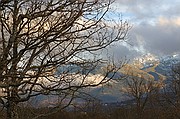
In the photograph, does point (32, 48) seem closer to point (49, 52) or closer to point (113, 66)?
point (49, 52)

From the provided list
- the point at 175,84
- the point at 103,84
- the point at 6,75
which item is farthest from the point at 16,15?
the point at 175,84

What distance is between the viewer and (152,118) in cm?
4809

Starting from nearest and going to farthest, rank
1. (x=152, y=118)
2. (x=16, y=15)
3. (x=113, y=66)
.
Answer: (x=16, y=15)
(x=113, y=66)
(x=152, y=118)

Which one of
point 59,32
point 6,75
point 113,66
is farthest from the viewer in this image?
point 113,66

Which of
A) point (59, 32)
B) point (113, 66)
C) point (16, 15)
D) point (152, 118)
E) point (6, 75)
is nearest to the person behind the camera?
point (6, 75)

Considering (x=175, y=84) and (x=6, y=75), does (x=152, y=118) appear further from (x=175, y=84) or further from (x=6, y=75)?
(x=6, y=75)

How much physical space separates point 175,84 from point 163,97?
8.41ft

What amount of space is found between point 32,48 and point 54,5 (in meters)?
0.81

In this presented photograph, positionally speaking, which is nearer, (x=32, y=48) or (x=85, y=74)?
(x=32, y=48)

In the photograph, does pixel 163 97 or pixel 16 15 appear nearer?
pixel 16 15

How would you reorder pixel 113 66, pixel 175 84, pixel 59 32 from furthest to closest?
pixel 175 84 < pixel 113 66 < pixel 59 32

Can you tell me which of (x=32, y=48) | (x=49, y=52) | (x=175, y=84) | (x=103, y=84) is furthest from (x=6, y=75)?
(x=175, y=84)

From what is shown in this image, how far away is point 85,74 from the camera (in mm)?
7293

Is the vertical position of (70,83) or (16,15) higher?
(16,15)
